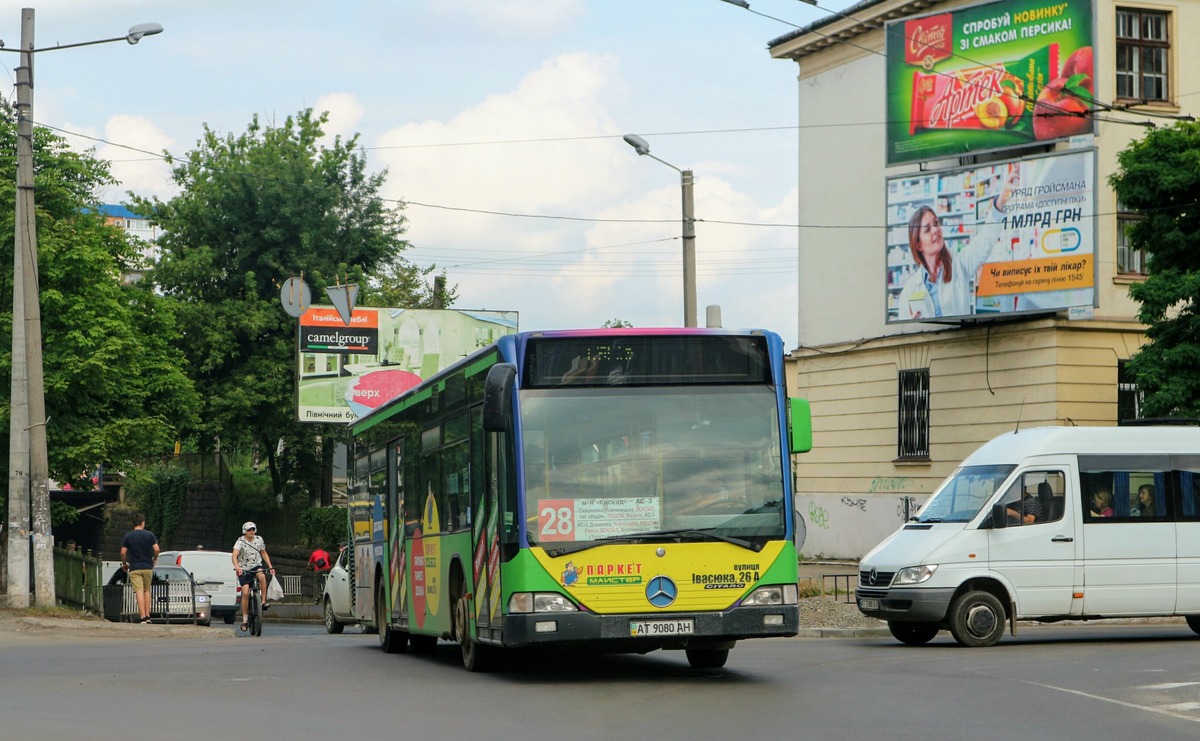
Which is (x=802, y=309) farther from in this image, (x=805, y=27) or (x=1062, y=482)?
(x=1062, y=482)

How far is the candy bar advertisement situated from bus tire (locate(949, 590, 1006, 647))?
15.6m

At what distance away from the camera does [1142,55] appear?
32.3 metres

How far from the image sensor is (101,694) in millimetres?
13016

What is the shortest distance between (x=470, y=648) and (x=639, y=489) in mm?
2826

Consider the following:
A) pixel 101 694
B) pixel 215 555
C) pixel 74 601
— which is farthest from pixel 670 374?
pixel 215 555

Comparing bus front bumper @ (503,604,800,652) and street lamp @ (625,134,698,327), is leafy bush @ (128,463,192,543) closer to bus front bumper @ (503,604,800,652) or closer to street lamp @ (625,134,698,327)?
street lamp @ (625,134,698,327)

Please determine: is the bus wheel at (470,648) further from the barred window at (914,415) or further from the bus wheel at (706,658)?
the barred window at (914,415)

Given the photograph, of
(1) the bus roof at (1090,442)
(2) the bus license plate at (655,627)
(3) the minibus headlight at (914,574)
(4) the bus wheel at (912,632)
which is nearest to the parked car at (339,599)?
(4) the bus wheel at (912,632)

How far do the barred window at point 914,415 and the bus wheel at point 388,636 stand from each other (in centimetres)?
1859

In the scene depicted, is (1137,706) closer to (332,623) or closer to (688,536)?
(688,536)

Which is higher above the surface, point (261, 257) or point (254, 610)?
point (261, 257)

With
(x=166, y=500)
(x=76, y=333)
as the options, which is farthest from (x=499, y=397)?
(x=166, y=500)

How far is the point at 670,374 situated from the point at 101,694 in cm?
506

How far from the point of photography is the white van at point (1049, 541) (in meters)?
17.7
